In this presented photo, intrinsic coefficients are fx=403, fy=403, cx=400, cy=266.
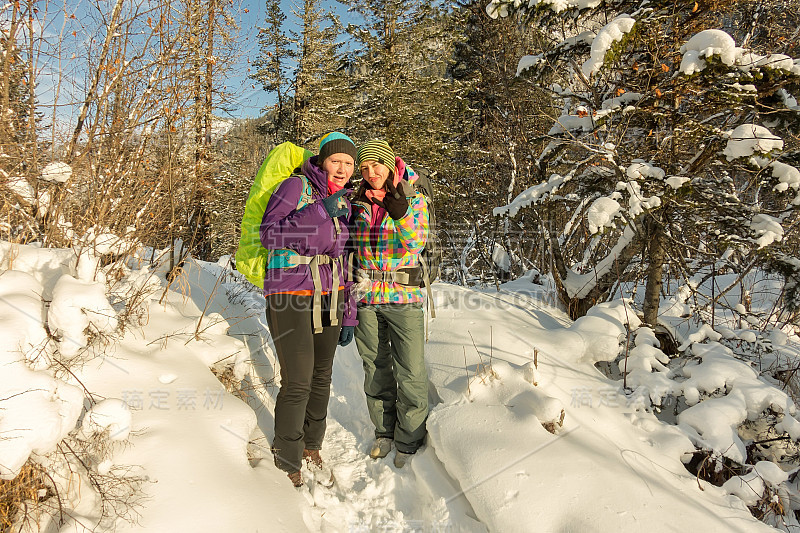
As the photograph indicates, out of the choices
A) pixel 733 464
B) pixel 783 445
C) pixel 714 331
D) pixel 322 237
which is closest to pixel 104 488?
pixel 322 237

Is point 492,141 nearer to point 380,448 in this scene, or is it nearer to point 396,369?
point 396,369

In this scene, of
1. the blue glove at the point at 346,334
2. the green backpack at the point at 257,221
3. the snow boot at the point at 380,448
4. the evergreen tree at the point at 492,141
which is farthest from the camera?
the evergreen tree at the point at 492,141

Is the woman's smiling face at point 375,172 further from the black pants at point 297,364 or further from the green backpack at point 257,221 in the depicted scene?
the black pants at point 297,364

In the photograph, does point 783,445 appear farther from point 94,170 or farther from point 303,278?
point 94,170

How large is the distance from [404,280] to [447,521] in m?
1.45

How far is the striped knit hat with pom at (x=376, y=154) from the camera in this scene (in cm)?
248

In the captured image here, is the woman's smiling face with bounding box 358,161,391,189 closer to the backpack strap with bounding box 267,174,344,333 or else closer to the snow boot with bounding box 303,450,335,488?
the backpack strap with bounding box 267,174,344,333

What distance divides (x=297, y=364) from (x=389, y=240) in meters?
0.96

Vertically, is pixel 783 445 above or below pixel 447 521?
above

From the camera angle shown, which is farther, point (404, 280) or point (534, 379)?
point (534, 379)

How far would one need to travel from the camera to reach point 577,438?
254 cm

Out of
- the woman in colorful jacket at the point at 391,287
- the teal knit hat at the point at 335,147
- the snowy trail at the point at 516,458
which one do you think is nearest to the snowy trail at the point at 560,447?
the snowy trail at the point at 516,458

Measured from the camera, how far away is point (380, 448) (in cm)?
291

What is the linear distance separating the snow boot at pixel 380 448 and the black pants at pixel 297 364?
0.53 metres
